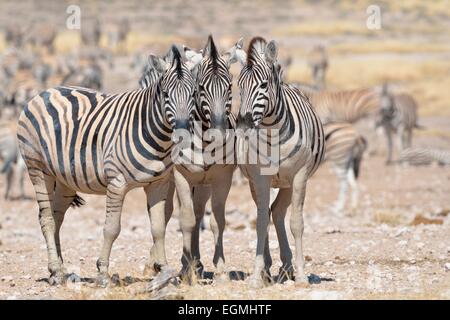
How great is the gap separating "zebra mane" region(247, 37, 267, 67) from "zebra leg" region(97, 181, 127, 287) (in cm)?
137

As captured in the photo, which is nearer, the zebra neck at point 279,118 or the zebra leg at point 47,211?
the zebra neck at point 279,118

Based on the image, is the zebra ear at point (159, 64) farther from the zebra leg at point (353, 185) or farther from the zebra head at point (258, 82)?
the zebra leg at point (353, 185)

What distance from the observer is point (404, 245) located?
11125mm

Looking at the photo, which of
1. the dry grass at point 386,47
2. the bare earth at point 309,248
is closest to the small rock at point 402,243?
the bare earth at point 309,248

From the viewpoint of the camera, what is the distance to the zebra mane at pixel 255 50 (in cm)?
823

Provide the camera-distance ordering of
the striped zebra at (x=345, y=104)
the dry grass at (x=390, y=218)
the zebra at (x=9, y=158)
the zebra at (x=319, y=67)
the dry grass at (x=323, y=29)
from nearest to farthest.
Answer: the dry grass at (x=390, y=218), the zebra at (x=9, y=158), the striped zebra at (x=345, y=104), the zebra at (x=319, y=67), the dry grass at (x=323, y=29)

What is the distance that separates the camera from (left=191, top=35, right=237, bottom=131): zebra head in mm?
8141

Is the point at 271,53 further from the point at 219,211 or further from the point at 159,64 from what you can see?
the point at 219,211

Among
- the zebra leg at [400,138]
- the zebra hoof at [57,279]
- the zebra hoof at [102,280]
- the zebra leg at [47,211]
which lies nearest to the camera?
the zebra hoof at [102,280]

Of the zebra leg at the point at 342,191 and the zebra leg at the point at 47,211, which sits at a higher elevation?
the zebra leg at the point at 47,211

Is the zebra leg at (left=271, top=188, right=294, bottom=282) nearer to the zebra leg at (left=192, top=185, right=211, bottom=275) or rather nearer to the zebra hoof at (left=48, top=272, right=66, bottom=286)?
the zebra leg at (left=192, top=185, right=211, bottom=275)

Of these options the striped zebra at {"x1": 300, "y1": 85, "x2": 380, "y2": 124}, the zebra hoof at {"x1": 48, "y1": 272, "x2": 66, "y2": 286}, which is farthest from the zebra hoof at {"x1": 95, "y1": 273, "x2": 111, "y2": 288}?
the striped zebra at {"x1": 300, "y1": 85, "x2": 380, "y2": 124}

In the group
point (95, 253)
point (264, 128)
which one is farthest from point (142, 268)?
point (264, 128)
